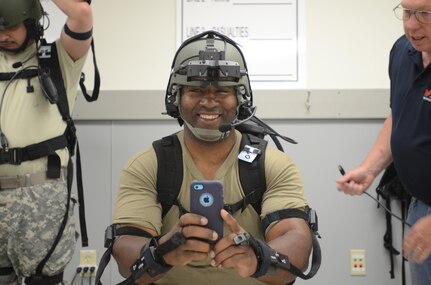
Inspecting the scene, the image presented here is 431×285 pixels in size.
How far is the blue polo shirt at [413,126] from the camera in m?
1.92

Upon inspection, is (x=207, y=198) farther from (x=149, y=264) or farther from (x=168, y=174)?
(x=168, y=174)

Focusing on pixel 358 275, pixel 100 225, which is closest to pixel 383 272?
pixel 358 275

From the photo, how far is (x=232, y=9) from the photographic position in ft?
11.1

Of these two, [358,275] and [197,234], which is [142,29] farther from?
[197,234]

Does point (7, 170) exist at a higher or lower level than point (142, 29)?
lower

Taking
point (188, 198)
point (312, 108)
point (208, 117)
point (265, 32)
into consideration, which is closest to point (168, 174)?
point (188, 198)

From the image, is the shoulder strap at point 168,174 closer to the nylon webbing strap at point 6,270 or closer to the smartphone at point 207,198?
the smartphone at point 207,198

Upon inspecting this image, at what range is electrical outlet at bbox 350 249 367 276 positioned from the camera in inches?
129

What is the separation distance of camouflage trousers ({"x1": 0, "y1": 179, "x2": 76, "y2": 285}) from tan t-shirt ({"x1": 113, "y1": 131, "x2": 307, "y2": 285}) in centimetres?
67

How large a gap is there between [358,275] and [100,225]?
160cm

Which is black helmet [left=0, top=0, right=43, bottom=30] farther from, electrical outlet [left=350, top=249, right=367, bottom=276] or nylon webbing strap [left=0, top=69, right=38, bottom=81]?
electrical outlet [left=350, top=249, right=367, bottom=276]

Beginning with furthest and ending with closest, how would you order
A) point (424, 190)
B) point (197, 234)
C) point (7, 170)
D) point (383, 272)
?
point (383, 272), point (7, 170), point (424, 190), point (197, 234)

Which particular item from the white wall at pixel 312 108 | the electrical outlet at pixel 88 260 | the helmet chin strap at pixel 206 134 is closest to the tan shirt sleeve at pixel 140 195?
the helmet chin strap at pixel 206 134

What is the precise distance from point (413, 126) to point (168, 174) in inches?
35.3
